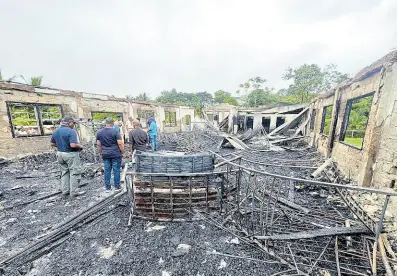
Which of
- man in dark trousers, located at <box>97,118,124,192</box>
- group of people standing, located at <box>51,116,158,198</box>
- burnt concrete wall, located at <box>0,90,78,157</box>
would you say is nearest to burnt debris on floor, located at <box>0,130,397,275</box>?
group of people standing, located at <box>51,116,158,198</box>

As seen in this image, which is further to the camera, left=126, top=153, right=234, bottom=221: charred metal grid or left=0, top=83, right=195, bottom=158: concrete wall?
left=0, top=83, right=195, bottom=158: concrete wall

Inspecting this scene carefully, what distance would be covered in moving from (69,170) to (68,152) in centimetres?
51

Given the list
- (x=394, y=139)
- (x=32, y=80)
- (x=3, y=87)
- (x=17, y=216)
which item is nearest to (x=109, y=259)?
(x=17, y=216)

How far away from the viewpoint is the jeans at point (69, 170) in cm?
366

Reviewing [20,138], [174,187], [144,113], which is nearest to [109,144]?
[174,187]

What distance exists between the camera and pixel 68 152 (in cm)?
366

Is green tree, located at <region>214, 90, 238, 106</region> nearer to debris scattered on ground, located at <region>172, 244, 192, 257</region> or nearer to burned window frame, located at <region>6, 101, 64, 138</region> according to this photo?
burned window frame, located at <region>6, 101, 64, 138</region>

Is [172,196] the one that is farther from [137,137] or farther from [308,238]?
[137,137]

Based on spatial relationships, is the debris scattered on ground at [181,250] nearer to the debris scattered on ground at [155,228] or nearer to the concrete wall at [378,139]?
the debris scattered on ground at [155,228]

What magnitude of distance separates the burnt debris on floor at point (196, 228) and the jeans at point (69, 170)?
0.28 m

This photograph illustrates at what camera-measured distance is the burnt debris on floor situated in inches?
81.6

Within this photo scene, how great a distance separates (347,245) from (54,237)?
171 inches

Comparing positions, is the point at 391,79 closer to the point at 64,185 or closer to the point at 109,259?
the point at 109,259

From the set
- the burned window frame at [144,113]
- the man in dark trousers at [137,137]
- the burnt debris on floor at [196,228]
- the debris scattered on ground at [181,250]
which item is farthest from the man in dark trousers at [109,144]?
the burned window frame at [144,113]
